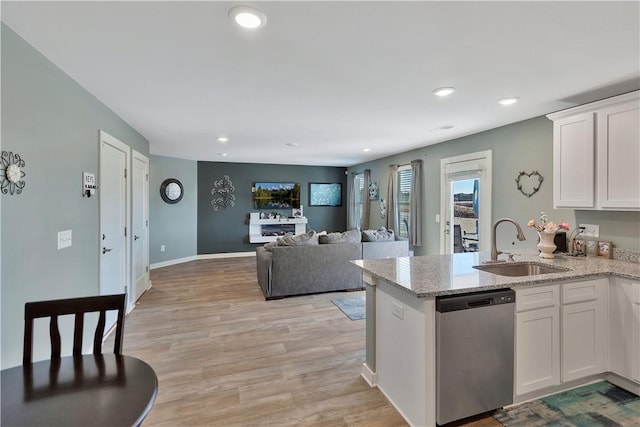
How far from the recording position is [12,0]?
1503mm

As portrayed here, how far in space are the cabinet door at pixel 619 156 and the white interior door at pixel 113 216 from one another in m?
4.64

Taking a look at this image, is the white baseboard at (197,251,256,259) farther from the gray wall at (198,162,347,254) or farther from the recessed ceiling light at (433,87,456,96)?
the recessed ceiling light at (433,87,456,96)

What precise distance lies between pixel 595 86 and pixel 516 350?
2.30 m

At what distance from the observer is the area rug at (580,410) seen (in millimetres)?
1998

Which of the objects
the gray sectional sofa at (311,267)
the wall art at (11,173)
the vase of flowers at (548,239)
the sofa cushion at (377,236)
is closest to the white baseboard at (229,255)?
the gray sectional sofa at (311,267)

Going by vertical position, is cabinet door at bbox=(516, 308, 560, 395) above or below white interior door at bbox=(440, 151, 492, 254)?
below

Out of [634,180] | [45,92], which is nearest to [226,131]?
[45,92]

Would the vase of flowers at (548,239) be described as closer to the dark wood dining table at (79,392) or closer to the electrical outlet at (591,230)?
the electrical outlet at (591,230)

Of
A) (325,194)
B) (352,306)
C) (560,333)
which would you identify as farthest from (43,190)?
(325,194)

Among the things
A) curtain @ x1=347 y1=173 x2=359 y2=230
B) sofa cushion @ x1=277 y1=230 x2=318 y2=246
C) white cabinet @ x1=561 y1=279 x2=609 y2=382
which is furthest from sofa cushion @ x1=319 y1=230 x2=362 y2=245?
curtain @ x1=347 y1=173 x2=359 y2=230

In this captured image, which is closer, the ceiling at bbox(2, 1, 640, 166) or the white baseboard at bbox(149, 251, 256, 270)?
the ceiling at bbox(2, 1, 640, 166)

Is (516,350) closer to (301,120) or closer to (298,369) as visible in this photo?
(298,369)

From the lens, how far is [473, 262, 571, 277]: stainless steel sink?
2.62 m

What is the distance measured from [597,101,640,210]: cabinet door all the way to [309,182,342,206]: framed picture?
6.39 meters
